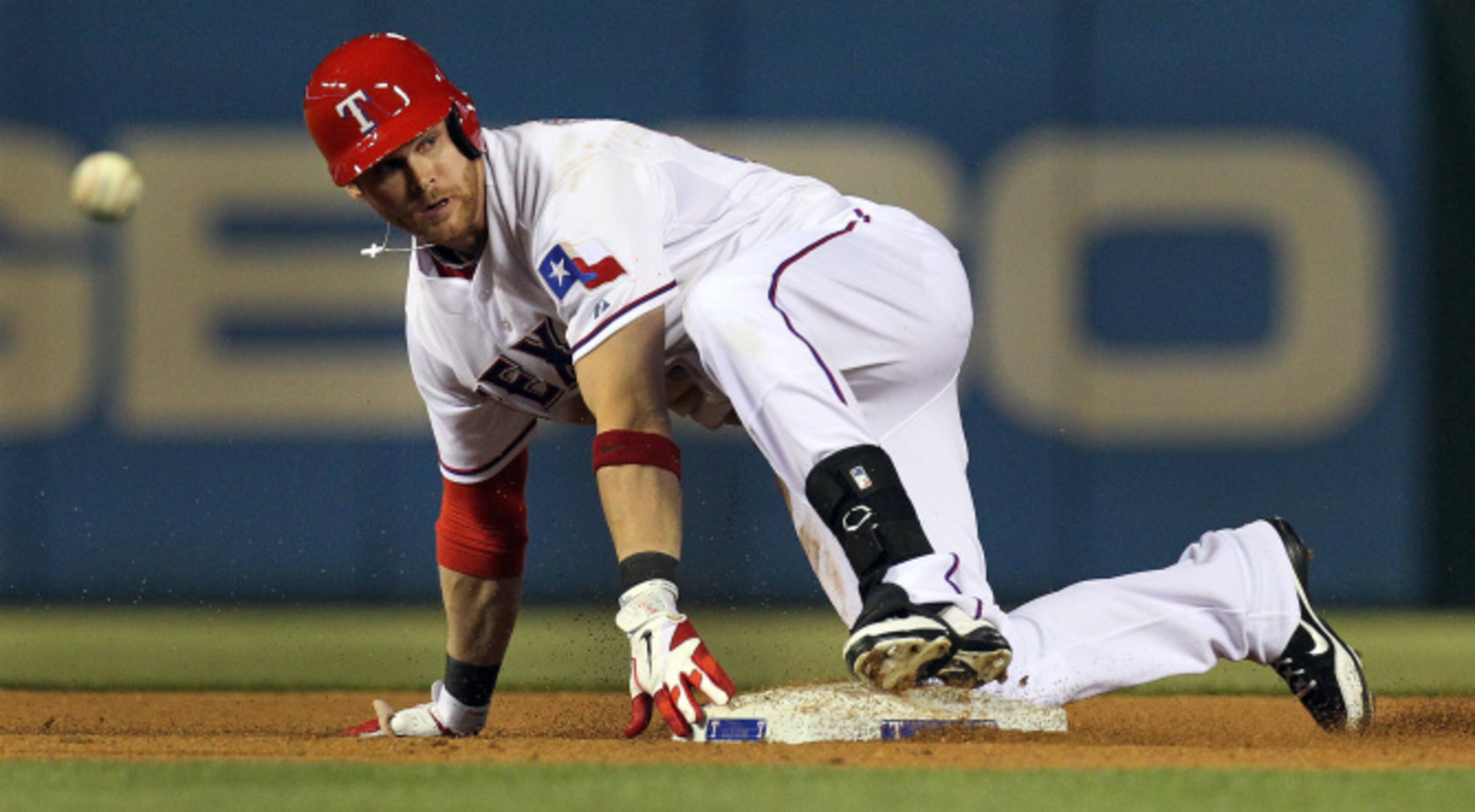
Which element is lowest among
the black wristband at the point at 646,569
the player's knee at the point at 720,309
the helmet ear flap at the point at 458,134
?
the black wristband at the point at 646,569

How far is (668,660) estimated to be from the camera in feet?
8.71

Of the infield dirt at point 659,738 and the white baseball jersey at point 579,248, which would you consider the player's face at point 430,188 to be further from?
the infield dirt at point 659,738

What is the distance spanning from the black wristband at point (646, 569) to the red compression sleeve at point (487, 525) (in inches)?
34.5

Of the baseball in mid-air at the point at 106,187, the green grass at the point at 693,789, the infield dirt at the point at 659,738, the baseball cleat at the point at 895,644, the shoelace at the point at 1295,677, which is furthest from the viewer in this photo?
the baseball in mid-air at the point at 106,187

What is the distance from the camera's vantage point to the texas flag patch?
9.21 ft

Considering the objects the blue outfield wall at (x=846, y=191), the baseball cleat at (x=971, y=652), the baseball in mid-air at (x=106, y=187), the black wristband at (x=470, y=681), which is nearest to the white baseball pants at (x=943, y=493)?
the baseball cleat at (x=971, y=652)

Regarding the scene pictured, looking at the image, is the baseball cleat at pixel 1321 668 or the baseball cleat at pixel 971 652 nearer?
the baseball cleat at pixel 971 652

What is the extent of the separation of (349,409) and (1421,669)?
10.0 feet

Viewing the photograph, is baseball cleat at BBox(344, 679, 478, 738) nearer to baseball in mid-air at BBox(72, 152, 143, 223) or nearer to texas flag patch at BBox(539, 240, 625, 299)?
texas flag patch at BBox(539, 240, 625, 299)

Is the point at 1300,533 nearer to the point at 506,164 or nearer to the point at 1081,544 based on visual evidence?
the point at 1081,544

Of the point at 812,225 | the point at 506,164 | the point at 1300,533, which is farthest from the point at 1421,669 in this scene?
the point at 506,164

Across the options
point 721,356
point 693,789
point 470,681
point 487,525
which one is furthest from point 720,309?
point 470,681

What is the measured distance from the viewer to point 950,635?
7.97 ft

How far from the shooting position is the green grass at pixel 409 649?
4.96 metres
